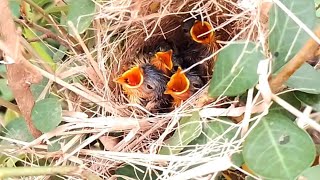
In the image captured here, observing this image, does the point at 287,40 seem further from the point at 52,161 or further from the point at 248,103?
the point at 52,161

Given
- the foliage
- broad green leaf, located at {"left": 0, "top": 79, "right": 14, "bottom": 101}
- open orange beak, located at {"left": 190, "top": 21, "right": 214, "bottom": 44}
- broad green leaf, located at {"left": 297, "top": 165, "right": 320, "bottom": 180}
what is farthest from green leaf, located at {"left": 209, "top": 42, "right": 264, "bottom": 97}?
broad green leaf, located at {"left": 0, "top": 79, "right": 14, "bottom": 101}

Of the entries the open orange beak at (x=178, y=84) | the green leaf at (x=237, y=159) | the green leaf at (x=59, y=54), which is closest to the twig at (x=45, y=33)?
the green leaf at (x=59, y=54)

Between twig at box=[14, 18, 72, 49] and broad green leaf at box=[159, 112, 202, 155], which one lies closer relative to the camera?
broad green leaf at box=[159, 112, 202, 155]

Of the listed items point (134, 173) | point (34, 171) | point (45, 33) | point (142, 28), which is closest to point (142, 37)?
point (142, 28)

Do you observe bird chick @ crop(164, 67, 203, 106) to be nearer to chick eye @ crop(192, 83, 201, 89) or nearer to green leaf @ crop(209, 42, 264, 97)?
chick eye @ crop(192, 83, 201, 89)

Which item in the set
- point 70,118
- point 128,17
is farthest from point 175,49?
point 70,118

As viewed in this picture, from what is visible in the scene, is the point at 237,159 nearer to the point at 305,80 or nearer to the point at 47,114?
the point at 305,80
